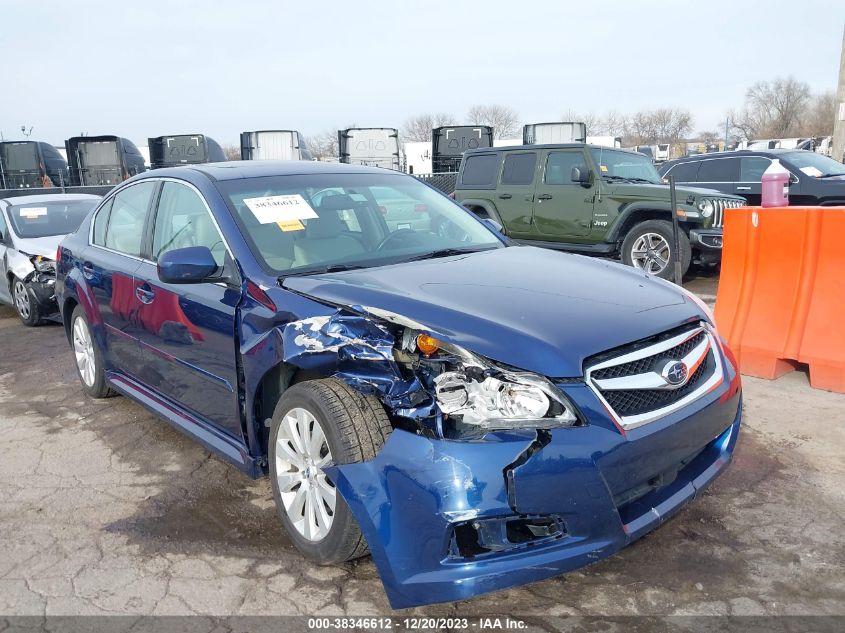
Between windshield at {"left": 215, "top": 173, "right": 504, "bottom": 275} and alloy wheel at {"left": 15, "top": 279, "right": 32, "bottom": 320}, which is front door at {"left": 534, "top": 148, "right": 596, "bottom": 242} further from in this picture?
alloy wheel at {"left": 15, "top": 279, "right": 32, "bottom": 320}

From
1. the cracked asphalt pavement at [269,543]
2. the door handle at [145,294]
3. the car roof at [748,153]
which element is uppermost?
the car roof at [748,153]

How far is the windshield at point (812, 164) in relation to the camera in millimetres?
10859

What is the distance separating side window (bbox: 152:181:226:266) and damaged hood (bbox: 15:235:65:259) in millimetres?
4588

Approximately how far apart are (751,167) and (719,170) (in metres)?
0.51

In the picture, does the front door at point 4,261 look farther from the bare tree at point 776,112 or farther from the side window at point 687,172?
the bare tree at point 776,112

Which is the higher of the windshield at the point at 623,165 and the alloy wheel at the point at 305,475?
the windshield at the point at 623,165

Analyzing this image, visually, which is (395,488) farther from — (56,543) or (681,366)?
(56,543)

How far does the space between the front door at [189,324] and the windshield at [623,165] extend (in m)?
6.86

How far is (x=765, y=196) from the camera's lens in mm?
5449

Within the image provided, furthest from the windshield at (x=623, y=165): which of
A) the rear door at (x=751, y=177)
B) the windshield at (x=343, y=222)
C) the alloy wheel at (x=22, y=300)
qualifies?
the alloy wheel at (x=22, y=300)

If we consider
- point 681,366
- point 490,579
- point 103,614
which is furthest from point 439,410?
point 103,614

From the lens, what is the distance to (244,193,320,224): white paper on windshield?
3.53 m

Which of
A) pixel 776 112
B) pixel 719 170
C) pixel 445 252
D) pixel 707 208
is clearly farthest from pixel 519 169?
pixel 776 112

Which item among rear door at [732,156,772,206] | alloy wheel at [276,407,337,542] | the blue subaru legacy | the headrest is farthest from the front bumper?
rear door at [732,156,772,206]
